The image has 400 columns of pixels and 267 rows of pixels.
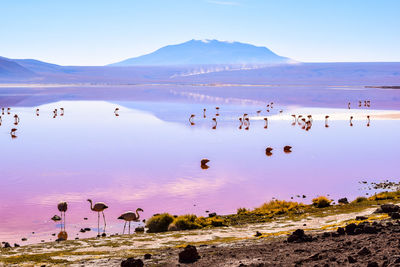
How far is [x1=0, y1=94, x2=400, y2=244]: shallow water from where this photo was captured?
15469 mm

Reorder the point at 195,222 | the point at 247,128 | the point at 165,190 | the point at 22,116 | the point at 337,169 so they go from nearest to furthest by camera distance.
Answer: the point at 195,222 < the point at 165,190 < the point at 337,169 < the point at 247,128 < the point at 22,116

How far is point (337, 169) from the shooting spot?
2111 centimetres

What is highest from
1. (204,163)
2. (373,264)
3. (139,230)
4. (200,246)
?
(373,264)

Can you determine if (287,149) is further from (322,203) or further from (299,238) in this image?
(299,238)

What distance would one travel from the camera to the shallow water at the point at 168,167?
15.5 m

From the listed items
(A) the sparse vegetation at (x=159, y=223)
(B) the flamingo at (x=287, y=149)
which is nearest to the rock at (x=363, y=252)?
(A) the sparse vegetation at (x=159, y=223)

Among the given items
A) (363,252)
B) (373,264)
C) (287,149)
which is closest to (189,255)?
(363,252)

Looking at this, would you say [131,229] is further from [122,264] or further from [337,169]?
[337,169]

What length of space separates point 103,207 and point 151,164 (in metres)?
8.23

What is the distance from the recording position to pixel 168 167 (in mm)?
21188

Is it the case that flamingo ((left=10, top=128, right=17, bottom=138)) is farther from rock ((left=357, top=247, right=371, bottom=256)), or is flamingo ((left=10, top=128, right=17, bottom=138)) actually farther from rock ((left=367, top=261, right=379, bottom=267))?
rock ((left=367, top=261, right=379, bottom=267))

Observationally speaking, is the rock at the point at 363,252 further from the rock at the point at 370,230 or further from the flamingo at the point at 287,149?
the flamingo at the point at 287,149

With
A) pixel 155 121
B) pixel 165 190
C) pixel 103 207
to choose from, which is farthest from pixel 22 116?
pixel 103 207

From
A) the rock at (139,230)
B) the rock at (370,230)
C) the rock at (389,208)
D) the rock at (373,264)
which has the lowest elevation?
the rock at (139,230)
